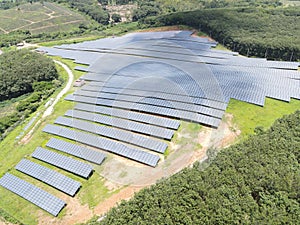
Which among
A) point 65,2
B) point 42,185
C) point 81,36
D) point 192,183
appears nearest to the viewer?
point 192,183

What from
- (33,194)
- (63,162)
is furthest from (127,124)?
(33,194)

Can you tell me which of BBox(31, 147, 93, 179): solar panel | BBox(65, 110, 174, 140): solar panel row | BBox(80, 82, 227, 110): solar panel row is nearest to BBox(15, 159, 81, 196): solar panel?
BBox(31, 147, 93, 179): solar panel

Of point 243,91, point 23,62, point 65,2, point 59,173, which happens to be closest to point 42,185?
point 59,173

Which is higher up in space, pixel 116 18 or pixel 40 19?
pixel 40 19

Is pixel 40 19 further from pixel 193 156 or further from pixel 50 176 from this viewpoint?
pixel 193 156

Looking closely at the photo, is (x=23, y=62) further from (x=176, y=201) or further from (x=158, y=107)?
(x=176, y=201)

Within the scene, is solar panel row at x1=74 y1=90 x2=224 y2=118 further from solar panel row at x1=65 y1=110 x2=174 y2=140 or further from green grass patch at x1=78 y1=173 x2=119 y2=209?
green grass patch at x1=78 y1=173 x2=119 y2=209
